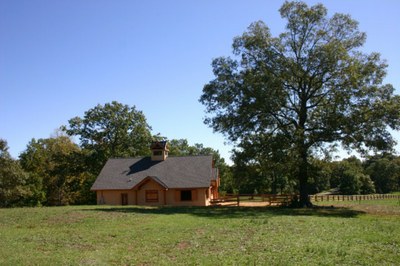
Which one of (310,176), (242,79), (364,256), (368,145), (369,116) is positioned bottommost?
(364,256)

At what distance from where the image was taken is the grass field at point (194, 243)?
12945 millimetres

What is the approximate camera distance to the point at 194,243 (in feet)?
52.8

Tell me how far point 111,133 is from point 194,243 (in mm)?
47672

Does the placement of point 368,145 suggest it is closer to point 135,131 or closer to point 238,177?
point 238,177

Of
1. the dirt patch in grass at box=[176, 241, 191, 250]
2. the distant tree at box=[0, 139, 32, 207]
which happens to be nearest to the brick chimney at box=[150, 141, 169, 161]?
the distant tree at box=[0, 139, 32, 207]

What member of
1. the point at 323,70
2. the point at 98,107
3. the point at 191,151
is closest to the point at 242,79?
the point at 323,70

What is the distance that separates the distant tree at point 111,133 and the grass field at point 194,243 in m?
37.7

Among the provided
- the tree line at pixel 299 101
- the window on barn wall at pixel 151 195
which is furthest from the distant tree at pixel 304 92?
the window on barn wall at pixel 151 195

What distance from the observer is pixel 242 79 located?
124ft

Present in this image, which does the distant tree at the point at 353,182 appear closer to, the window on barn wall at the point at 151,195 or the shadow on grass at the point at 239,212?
the window on barn wall at the point at 151,195

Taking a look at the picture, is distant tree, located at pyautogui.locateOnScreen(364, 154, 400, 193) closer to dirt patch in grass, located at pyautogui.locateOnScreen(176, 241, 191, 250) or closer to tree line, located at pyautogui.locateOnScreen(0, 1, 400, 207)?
tree line, located at pyautogui.locateOnScreen(0, 1, 400, 207)

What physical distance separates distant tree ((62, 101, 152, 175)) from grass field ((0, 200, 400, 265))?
3773cm

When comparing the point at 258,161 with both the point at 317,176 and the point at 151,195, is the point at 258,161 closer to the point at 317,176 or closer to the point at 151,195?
the point at 317,176

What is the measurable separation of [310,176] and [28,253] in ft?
97.2
